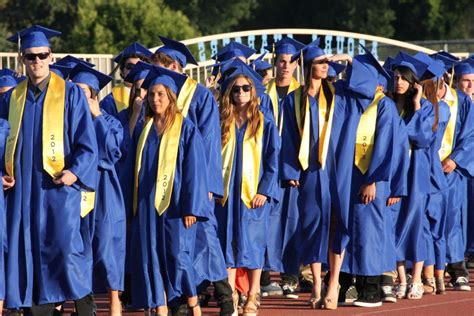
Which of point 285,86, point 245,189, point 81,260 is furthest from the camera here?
point 285,86

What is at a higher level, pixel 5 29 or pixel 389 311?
pixel 5 29

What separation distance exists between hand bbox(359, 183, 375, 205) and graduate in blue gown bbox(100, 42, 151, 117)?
204 centimetres

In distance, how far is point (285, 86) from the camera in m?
15.1

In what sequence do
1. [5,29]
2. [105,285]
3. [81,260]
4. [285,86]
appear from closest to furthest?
[81,260]
[105,285]
[285,86]
[5,29]

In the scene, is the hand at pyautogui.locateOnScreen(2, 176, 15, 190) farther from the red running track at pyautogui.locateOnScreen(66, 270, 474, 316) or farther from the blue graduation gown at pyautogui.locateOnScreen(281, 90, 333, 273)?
the blue graduation gown at pyautogui.locateOnScreen(281, 90, 333, 273)

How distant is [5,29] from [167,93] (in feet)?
103

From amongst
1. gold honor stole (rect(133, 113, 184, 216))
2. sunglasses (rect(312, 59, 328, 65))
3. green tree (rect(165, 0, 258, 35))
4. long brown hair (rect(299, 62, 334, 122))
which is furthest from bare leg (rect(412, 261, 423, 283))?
green tree (rect(165, 0, 258, 35))

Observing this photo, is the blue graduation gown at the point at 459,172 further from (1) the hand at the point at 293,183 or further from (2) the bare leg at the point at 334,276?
(1) the hand at the point at 293,183

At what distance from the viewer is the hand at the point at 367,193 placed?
13125mm

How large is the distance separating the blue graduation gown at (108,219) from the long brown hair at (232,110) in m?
1.13

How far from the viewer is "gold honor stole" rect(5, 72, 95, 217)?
10.9m

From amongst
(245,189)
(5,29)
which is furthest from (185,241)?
(5,29)

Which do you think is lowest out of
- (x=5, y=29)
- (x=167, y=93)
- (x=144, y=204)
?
(x=144, y=204)

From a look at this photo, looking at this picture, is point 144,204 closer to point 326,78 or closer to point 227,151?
point 227,151
